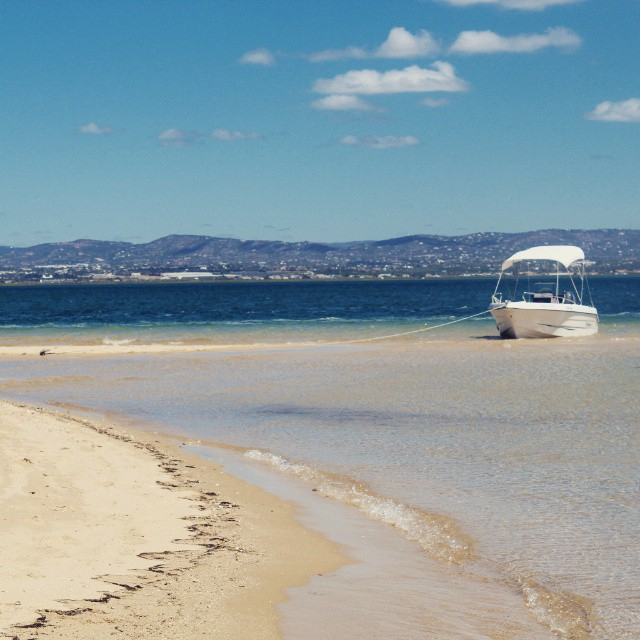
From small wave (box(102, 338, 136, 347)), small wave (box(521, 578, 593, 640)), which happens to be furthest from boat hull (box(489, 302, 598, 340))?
small wave (box(521, 578, 593, 640))

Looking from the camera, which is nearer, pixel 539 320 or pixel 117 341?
pixel 539 320

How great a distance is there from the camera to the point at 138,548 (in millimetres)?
8664

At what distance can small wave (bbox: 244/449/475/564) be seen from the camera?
955 cm

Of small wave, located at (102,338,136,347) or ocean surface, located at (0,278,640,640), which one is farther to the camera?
small wave, located at (102,338,136,347)

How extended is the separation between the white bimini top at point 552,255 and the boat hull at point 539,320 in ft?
8.03

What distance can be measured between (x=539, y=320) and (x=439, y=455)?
28876mm

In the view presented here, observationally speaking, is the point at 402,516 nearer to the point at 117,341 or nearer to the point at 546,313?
the point at 546,313

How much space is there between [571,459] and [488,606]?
6.76m

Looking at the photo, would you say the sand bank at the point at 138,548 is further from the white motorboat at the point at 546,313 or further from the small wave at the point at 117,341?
the small wave at the point at 117,341

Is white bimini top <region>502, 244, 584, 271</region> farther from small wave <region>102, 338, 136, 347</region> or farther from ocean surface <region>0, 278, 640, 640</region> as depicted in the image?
small wave <region>102, 338, 136, 347</region>

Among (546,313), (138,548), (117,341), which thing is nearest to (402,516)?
(138,548)

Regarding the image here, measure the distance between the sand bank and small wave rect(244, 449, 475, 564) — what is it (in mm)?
1006

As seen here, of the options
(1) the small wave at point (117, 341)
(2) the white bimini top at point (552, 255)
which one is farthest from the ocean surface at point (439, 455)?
(1) the small wave at point (117, 341)

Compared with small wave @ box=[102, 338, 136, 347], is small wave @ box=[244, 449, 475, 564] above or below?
below
